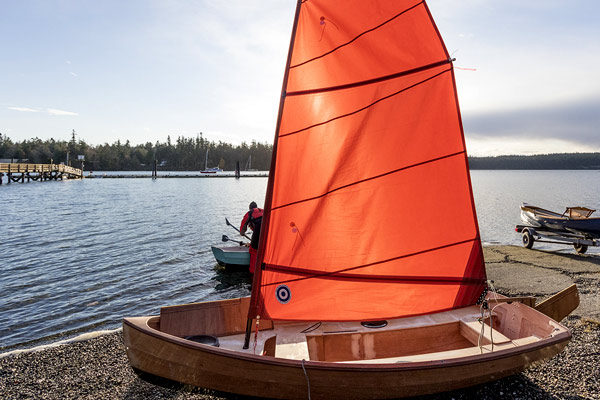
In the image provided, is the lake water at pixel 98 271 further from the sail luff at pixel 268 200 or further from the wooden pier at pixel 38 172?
the wooden pier at pixel 38 172

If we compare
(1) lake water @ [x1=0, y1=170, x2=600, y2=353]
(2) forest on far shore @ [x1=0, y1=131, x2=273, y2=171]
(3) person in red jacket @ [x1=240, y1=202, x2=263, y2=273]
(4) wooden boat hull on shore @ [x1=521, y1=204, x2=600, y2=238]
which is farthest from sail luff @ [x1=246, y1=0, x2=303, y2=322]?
(2) forest on far shore @ [x1=0, y1=131, x2=273, y2=171]

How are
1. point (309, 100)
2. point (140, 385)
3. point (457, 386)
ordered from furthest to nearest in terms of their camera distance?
1. point (140, 385)
2. point (309, 100)
3. point (457, 386)

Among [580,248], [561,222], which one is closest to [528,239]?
[580,248]

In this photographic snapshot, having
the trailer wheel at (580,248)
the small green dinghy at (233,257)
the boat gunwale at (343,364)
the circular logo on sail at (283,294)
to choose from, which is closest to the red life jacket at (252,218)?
the small green dinghy at (233,257)

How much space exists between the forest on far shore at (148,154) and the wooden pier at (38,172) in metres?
67.8

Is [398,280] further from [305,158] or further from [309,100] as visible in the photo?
[309,100]

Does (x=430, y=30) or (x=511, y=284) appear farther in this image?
(x=511, y=284)

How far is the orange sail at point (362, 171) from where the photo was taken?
5.30 meters

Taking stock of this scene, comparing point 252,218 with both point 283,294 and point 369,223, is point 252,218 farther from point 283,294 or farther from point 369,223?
point 369,223

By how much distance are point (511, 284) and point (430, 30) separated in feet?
30.3

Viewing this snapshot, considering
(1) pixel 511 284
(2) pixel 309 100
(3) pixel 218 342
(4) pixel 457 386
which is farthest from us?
(1) pixel 511 284

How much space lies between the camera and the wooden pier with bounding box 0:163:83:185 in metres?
67.5

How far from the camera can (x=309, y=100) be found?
526 centimetres

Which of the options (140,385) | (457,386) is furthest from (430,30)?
(140,385)
